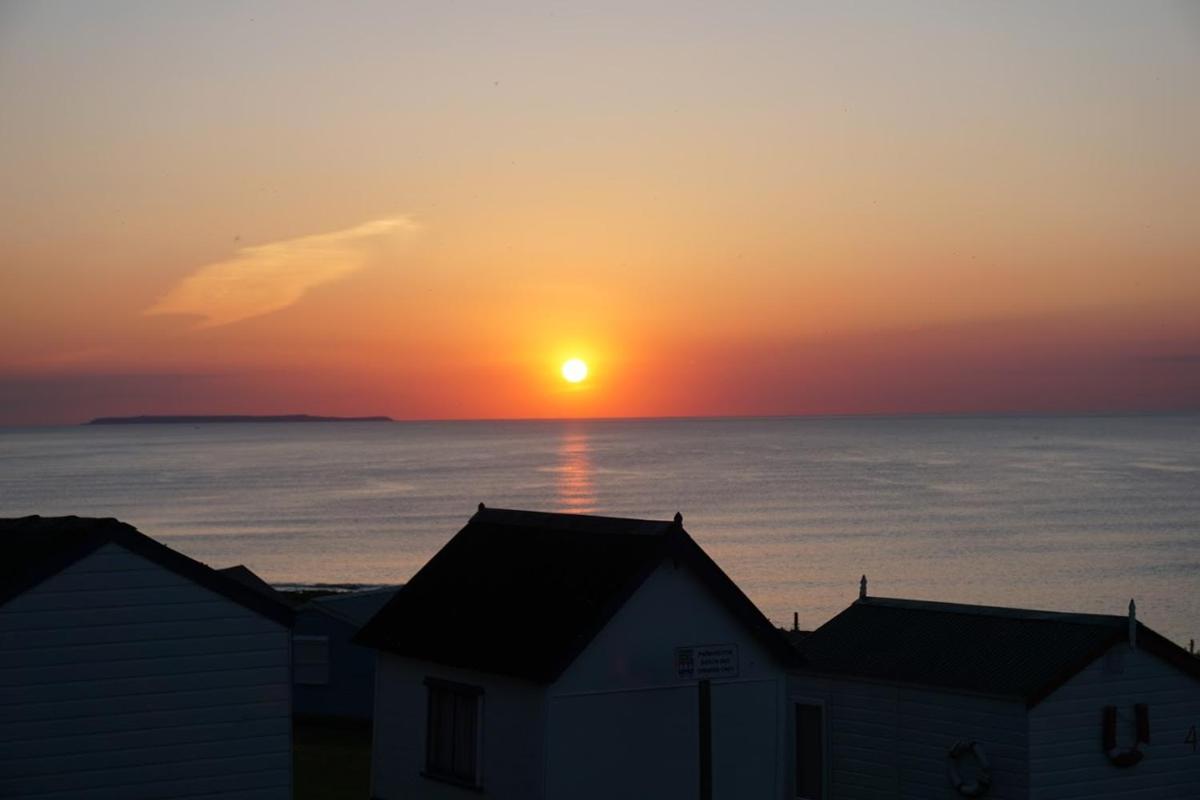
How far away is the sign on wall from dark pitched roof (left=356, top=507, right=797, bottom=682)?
573 mm

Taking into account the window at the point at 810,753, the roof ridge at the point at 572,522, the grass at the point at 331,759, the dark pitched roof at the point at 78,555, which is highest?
the roof ridge at the point at 572,522

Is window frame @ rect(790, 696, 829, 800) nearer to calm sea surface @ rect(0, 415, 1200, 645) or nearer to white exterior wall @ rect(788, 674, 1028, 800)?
white exterior wall @ rect(788, 674, 1028, 800)

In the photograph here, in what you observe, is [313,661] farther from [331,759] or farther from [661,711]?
[661,711]

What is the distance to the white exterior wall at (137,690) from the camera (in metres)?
18.7

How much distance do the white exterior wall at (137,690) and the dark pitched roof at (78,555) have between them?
0.12 metres

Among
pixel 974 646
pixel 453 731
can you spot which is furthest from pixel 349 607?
pixel 974 646

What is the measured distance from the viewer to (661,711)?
2203 centimetres

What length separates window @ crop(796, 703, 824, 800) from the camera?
2483cm

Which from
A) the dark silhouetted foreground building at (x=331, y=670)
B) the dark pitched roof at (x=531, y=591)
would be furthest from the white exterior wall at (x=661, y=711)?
the dark silhouetted foreground building at (x=331, y=670)

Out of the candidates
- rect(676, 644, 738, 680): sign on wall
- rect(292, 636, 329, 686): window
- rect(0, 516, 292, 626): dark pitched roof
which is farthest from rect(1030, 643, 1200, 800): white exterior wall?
rect(292, 636, 329, 686): window

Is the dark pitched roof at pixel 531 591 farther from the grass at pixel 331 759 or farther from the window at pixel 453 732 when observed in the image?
the grass at pixel 331 759

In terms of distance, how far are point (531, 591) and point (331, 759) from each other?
10125 mm

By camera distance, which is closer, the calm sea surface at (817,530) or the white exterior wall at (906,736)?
the white exterior wall at (906,736)

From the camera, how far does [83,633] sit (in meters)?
19.0
